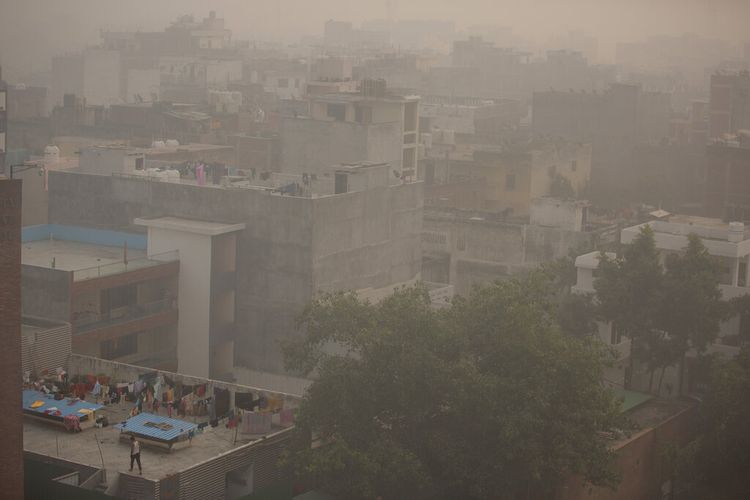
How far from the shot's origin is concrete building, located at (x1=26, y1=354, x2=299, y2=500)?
1552cm

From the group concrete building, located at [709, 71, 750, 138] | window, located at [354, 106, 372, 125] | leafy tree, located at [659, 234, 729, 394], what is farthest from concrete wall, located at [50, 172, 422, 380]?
concrete building, located at [709, 71, 750, 138]

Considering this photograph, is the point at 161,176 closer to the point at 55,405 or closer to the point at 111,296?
the point at 111,296

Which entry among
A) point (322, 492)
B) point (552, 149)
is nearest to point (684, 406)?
point (322, 492)

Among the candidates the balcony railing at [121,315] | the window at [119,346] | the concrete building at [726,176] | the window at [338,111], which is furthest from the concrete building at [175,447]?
the concrete building at [726,176]

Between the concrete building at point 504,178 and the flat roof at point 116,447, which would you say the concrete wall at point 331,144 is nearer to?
the concrete building at point 504,178

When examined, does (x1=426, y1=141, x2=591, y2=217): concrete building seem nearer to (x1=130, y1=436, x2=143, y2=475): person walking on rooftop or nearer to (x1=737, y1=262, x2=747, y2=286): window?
(x1=737, y1=262, x2=747, y2=286): window

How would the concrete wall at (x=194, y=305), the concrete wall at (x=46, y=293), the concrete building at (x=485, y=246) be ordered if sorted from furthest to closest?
the concrete building at (x=485, y=246) < the concrete wall at (x=194, y=305) < the concrete wall at (x=46, y=293)

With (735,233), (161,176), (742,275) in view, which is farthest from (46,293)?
(742,275)

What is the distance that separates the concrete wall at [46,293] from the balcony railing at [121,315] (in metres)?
0.32

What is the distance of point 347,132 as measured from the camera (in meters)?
34.2

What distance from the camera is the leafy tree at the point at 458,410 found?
1652 cm

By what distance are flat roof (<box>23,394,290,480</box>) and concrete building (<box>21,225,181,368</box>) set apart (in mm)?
4728

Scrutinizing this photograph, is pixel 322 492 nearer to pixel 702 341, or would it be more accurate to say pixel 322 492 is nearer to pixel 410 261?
pixel 702 341

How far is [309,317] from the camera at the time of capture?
19.3 metres
